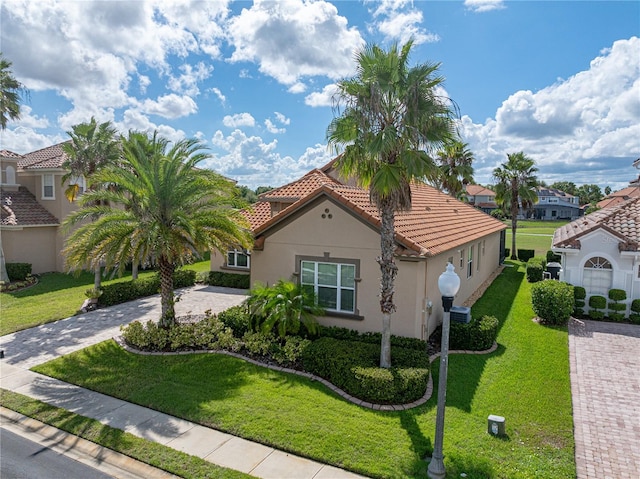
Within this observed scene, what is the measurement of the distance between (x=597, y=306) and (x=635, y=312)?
1372mm

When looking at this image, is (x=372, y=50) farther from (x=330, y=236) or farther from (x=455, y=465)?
(x=455, y=465)

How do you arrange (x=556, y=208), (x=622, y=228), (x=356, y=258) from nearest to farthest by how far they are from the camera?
(x=356, y=258), (x=622, y=228), (x=556, y=208)

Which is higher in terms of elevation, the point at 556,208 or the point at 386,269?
the point at 556,208

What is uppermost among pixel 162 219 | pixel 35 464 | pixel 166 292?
pixel 162 219

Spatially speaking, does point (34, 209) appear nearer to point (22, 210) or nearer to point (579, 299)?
point (22, 210)

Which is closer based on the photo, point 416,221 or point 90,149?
point 416,221

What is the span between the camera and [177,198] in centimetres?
1394

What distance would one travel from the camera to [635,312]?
17.2 metres

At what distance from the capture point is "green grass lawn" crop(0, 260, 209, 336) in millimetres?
16844

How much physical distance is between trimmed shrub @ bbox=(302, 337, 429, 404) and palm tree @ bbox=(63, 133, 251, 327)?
4962 millimetres

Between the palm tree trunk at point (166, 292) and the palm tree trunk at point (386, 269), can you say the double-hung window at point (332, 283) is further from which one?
the palm tree trunk at point (166, 292)

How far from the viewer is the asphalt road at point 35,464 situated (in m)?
7.71

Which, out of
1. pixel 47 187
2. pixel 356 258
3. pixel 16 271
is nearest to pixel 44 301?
pixel 16 271

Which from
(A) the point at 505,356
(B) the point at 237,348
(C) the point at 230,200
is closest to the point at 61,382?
(B) the point at 237,348
